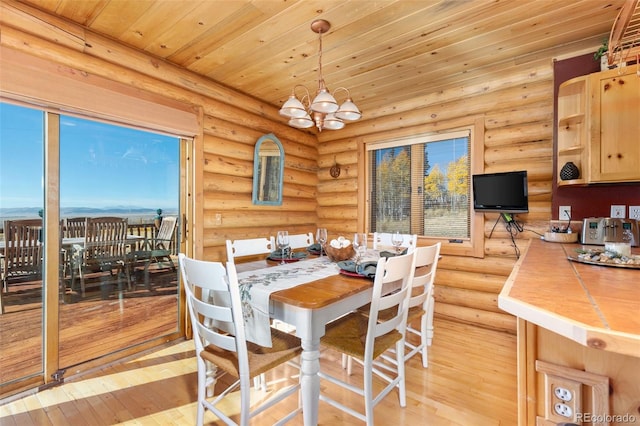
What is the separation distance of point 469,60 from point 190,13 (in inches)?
96.1

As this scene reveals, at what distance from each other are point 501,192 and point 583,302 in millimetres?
2464

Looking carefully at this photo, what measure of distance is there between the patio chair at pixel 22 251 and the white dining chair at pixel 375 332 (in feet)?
7.35

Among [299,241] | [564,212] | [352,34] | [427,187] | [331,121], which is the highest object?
[352,34]

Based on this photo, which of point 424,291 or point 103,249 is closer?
point 424,291

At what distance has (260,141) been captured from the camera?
147 inches

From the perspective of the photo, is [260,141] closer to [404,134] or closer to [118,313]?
[404,134]

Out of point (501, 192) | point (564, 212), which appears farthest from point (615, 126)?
point (501, 192)

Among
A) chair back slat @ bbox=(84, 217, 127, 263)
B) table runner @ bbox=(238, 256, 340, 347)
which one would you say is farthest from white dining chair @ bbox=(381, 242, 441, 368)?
chair back slat @ bbox=(84, 217, 127, 263)

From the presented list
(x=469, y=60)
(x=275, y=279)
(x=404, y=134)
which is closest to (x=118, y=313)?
(x=275, y=279)

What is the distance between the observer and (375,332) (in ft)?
5.50

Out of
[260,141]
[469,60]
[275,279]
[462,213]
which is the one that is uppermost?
[469,60]

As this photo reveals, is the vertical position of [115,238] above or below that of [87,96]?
below

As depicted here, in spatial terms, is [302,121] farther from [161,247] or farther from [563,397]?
[563,397]

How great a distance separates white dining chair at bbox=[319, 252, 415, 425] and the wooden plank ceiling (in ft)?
5.82
